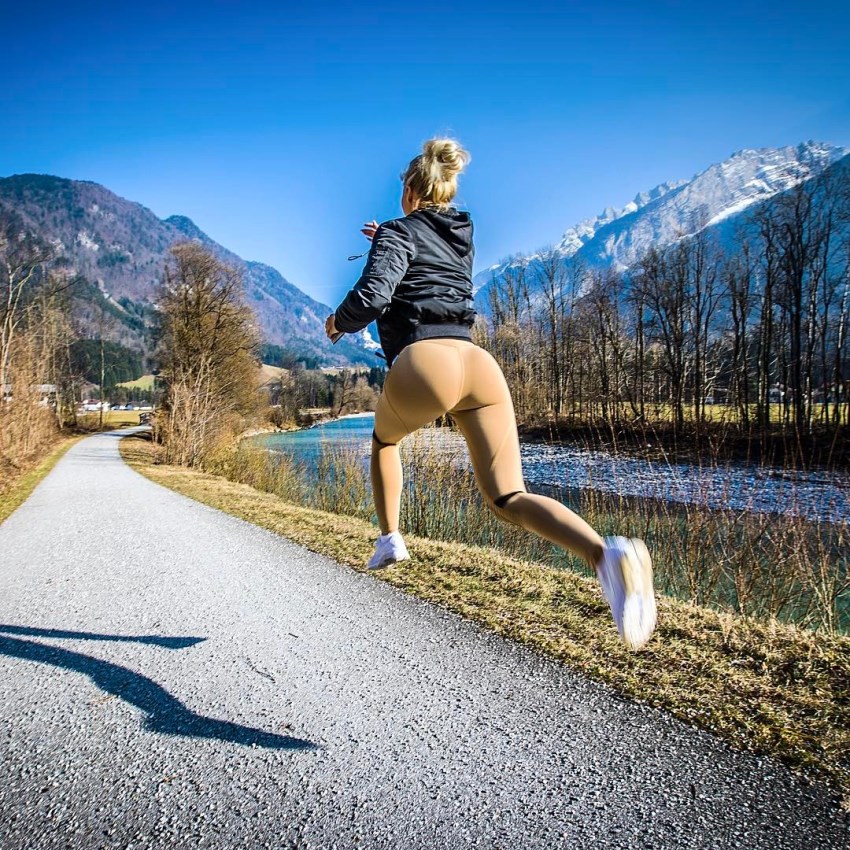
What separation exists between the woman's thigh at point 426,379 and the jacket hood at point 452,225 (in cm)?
48

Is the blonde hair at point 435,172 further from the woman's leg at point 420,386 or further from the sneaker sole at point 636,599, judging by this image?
the sneaker sole at point 636,599

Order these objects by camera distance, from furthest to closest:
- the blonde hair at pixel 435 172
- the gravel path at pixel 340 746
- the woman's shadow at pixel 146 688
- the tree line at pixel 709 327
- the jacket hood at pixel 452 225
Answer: the tree line at pixel 709 327 < the blonde hair at pixel 435 172 < the jacket hood at pixel 452 225 < the woman's shadow at pixel 146 688 < the gravel path at pixel 340 746

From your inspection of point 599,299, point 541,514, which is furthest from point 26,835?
point 599,299

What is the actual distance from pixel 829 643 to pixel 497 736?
1823 millimetres

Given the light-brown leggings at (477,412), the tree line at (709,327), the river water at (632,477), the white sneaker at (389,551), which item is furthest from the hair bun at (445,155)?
the tree line at (709,327)

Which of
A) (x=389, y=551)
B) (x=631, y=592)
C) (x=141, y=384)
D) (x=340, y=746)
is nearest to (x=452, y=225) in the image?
(x=389, y=551)

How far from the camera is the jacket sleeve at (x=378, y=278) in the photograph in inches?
77.5

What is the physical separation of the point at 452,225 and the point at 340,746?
201cm

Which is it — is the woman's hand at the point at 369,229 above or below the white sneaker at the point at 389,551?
above

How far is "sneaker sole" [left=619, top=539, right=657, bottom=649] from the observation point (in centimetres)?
173

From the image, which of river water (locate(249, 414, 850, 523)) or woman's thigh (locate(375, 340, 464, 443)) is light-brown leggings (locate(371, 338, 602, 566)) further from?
river water (locate(249, 414, 850, 523))

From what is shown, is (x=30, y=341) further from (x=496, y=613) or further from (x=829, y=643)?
(x=829, y=643)

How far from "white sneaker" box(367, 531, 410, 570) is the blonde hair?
1505 millimetres

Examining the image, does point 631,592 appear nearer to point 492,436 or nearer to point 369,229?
point 492,436
